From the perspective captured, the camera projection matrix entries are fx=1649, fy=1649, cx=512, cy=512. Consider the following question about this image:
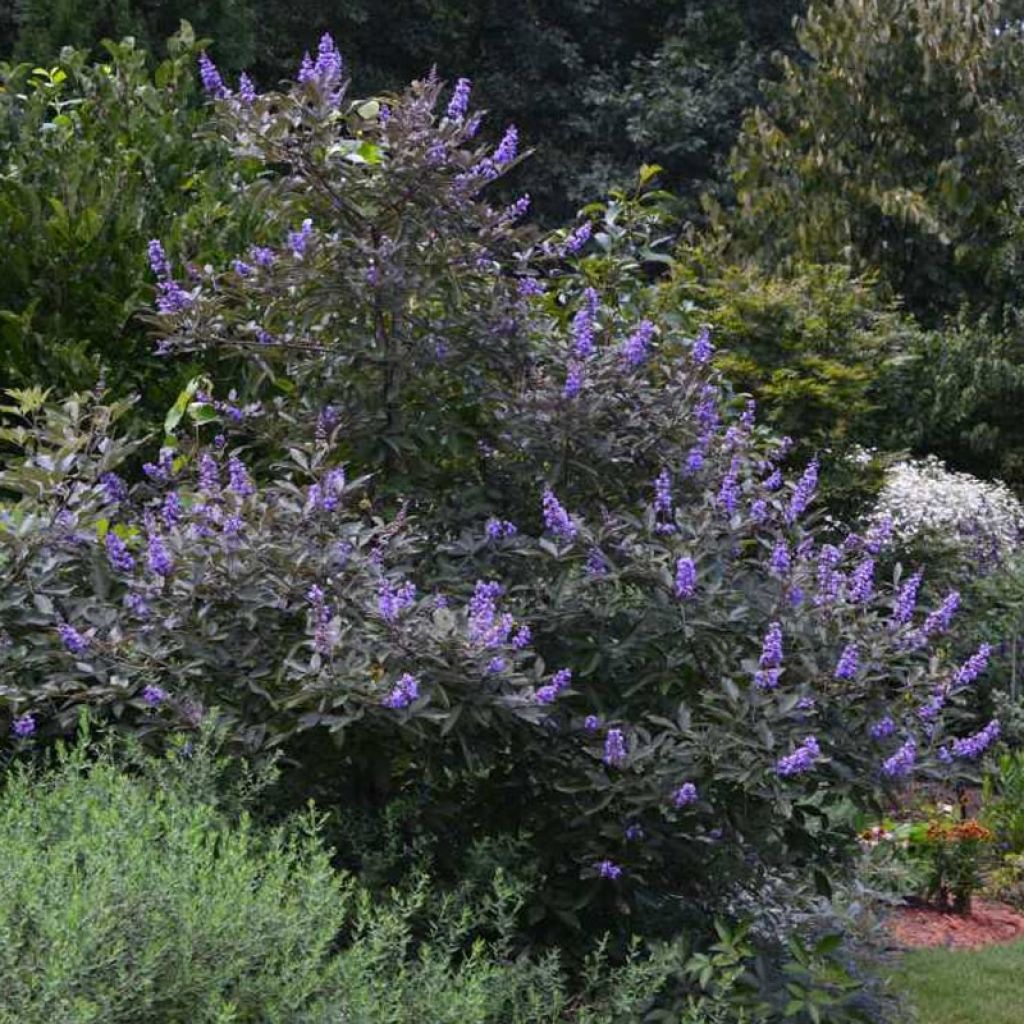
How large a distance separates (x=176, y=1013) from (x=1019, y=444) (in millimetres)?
11364

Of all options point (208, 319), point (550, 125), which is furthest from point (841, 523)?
point (550, 125)

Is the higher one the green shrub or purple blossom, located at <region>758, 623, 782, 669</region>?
purple blossom, located at <region>758, 623, 782, 669</region>

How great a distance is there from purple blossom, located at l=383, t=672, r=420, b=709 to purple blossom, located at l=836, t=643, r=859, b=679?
100 centimetres

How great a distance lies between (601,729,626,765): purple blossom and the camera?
12.2 feet

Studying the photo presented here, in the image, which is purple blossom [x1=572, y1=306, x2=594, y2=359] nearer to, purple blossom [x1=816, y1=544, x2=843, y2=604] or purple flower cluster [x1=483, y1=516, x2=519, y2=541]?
purple flower cluster [x1=483, y1=516, x2=519, y2=541]

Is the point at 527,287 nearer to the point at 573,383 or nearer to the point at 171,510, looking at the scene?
the point at 573,383

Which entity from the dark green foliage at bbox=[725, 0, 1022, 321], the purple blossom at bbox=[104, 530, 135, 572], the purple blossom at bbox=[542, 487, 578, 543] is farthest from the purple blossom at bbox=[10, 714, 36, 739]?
the dark green foliage at bbox=[725, 0, 1022, 321]

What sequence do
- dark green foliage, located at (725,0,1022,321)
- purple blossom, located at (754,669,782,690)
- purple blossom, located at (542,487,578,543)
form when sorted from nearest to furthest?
purple blossom, located at (754,669,782,690)
purple blossom, located at (542,487,578,543)
dark green foliage, located at (725,0,1022,321)

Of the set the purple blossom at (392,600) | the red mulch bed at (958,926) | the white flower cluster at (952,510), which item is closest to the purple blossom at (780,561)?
the purple blossom at (392,600)

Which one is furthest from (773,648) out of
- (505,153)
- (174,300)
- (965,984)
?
(965,984)

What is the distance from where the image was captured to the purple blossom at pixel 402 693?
11.2 feet

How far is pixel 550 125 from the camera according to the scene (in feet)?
70.0

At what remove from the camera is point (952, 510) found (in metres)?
10.5

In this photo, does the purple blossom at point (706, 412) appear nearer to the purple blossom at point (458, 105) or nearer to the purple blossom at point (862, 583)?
the purple blossom at point (862, 583)
